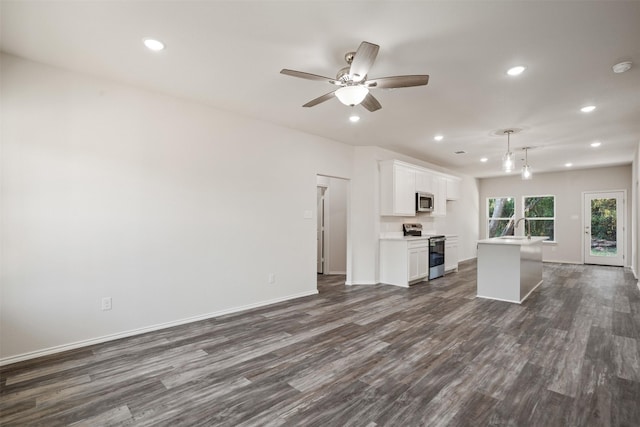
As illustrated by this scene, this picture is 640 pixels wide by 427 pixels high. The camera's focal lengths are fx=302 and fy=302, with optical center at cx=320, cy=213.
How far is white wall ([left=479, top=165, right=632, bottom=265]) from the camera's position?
26.3 ft

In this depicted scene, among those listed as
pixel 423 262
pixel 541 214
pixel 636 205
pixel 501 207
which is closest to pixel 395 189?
pixel 423 262

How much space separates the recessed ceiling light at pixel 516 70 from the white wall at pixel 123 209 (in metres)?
3.01

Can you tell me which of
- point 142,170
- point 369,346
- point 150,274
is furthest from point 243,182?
point 369,346

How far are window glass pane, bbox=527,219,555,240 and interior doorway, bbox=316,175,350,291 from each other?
20.2 feet

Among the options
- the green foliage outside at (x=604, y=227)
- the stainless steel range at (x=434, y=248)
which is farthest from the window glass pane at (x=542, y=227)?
the stainless steel range at (x=434, y=248)

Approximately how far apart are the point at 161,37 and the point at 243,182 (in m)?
2.06

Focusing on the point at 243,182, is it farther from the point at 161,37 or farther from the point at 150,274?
the point at 161,37

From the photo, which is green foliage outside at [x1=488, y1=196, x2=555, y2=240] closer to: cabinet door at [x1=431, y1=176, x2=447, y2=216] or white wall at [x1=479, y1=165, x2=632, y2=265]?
white wall at [x1=479, y1=165, x2=632, y2=265]

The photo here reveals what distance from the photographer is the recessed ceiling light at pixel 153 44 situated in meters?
2.47

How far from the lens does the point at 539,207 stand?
30.4 ft

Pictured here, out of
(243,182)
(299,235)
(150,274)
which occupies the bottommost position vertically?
(150,274)

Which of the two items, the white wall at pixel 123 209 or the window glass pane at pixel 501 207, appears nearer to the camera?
the white wall at pixel 123 209

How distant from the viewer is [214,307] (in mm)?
3920

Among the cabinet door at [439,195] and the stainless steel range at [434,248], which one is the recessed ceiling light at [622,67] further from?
the cabinet door at [439,195]
